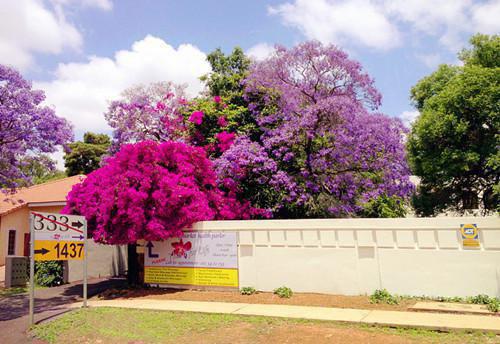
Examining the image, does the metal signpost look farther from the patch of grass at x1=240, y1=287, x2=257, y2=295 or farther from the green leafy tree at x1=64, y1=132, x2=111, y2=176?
the green leafy tree at x1=64, y1=132, x2=111, y2=176

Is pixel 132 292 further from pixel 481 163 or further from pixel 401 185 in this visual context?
pixel 481 163

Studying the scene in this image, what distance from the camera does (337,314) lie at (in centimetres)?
928

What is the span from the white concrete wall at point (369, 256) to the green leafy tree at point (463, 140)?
476cm

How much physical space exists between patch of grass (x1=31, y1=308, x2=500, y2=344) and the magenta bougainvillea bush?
2.90 meters

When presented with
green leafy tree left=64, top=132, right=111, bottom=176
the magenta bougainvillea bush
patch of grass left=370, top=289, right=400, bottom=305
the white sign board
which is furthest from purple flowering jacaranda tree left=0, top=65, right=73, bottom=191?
green leafy tree left=64, top=132, right=111, bottom=176

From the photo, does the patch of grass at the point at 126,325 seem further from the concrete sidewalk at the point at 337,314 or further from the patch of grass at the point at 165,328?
the concrete sidewalk at the point at 337,314

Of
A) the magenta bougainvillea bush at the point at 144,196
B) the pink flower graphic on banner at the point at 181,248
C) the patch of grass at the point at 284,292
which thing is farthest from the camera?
the pink flower graphic on banner at the point at 181,248

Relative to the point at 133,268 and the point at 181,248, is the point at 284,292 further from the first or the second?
the point at 133,268

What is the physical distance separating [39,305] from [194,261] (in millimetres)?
4680

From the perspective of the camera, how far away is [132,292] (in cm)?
1385

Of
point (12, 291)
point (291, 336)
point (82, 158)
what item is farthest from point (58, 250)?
point (82, 158)

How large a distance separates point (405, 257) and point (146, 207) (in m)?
7.59

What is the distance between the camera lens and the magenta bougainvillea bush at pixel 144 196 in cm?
1273

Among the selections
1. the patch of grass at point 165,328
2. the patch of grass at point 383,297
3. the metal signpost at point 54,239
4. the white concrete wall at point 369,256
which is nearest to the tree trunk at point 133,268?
the metal signpost at point 54,239
